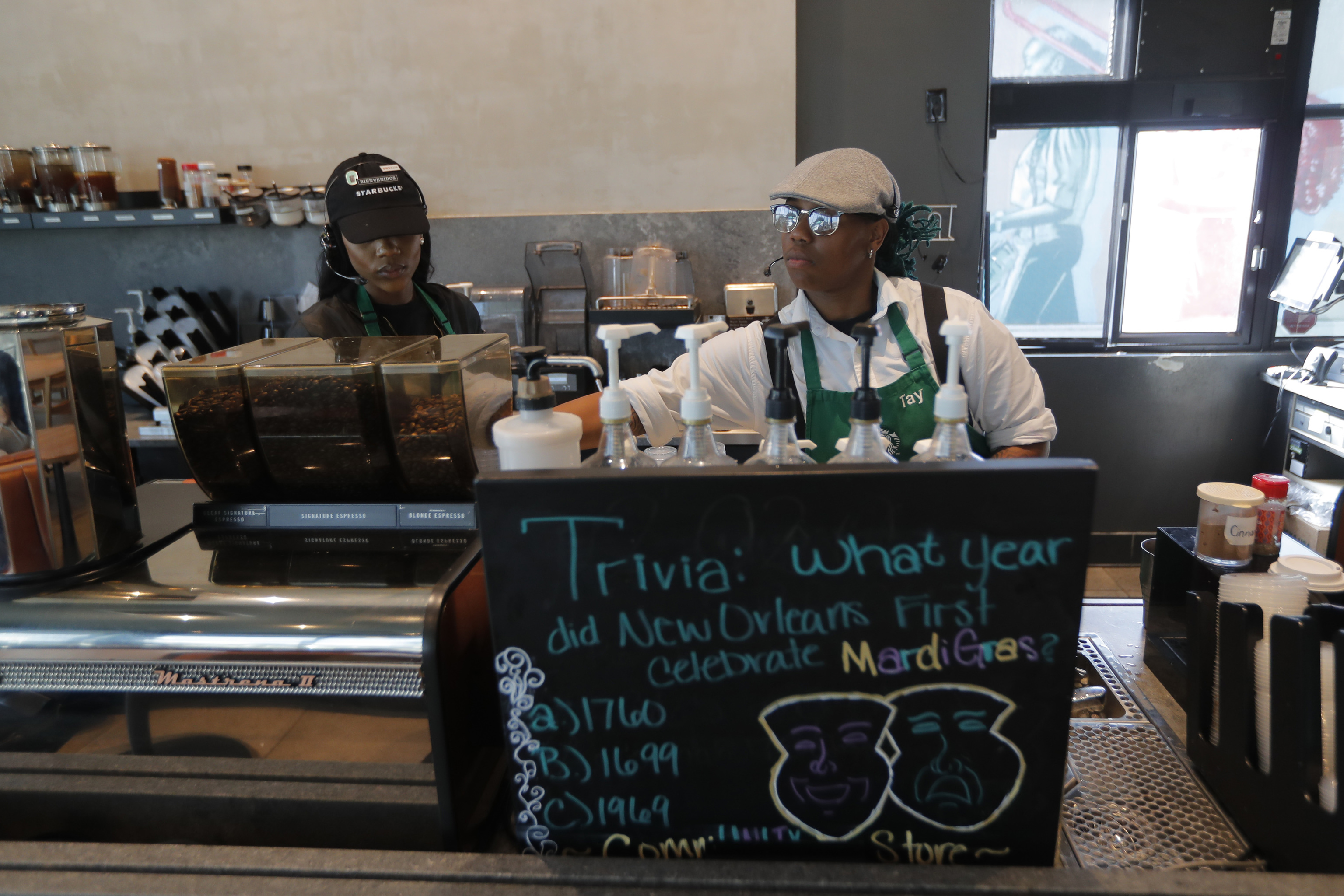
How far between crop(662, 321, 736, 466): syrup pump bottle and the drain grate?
586 mm

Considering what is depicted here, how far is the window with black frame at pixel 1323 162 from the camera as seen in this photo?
3.95 meters

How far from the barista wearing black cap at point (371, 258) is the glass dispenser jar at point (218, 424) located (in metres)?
1.13

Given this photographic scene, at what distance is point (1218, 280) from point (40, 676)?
5.01 meters

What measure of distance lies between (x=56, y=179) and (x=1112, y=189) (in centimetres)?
510

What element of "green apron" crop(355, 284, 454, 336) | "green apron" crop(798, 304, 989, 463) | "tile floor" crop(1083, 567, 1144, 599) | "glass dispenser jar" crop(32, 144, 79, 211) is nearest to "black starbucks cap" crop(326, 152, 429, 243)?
"green apron" crop(355, 284, 454, 336)

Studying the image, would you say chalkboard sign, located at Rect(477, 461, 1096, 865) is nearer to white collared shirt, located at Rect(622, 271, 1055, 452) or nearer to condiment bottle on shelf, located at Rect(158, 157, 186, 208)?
white collared shirt, located at Rect(622, 271, 1055, 452)

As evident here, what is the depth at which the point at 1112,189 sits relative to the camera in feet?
13.8

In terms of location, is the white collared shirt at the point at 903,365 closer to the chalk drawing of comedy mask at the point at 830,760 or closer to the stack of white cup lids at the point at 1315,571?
the stack of white cup lids at the point at 1315,571


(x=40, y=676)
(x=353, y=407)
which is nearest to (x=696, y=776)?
(x=353, y=407)

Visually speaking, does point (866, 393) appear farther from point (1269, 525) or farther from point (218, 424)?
point (1269, 525)

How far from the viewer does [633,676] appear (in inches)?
→ 30.3

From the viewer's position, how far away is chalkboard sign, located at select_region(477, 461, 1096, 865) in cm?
72

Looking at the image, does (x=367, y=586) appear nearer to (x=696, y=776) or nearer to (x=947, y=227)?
(x=696, y=776)

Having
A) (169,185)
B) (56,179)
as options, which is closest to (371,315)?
(169,185)
